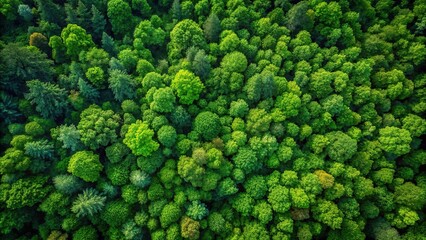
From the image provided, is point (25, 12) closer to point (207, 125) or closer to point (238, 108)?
point (207, 125)

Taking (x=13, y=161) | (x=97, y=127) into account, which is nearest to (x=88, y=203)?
(x=97, y=127)

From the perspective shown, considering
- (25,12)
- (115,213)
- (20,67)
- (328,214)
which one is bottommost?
(115,213)

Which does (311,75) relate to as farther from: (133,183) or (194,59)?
(133,183)

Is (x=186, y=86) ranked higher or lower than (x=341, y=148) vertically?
higher

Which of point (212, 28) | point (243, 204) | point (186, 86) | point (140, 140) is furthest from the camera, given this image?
point (212, 28)

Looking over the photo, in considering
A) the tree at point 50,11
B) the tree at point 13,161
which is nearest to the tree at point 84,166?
the tree at point 13,161

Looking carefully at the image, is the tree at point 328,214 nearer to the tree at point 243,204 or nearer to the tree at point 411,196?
the tree at point 243,204

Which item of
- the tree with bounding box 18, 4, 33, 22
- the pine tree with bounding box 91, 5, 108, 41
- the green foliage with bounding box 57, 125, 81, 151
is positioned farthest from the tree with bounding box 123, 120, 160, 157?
the tree with bounding box 18, 4, 33, 22
